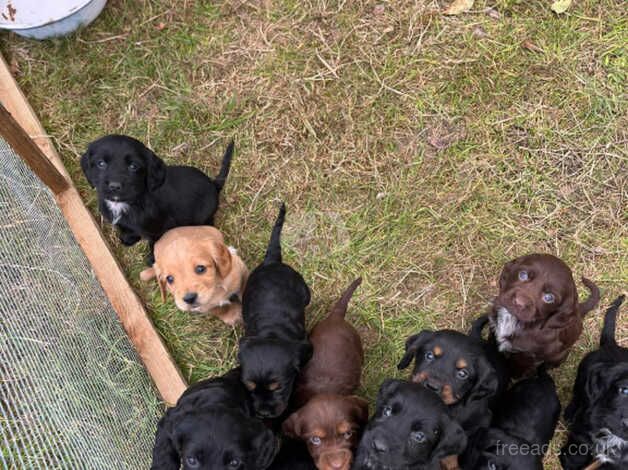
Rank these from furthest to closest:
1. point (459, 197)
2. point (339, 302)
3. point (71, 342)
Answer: point (459, 197)
point (339, 302)
point (71, 342)

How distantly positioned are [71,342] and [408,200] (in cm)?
313

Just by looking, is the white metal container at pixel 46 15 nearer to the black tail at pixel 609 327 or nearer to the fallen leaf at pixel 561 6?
the fallen leaf at pixel 561 6

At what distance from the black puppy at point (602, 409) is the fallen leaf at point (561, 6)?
2.89 m

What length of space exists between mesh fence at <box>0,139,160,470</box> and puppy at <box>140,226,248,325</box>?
74cm

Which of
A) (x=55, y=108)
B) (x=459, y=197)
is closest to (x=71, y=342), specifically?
(x=55, y=108)

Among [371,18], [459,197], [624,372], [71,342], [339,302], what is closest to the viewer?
[624,372]

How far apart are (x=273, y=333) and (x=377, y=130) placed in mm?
2291

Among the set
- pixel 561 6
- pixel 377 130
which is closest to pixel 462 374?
pixel 377 130

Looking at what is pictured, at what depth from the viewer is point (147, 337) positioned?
5.04 meters

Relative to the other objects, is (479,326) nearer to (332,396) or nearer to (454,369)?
(454,369)

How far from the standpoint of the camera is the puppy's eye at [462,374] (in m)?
3.92

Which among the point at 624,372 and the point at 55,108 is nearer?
the point at 624,372

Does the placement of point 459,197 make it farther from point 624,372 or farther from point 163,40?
point 163,40

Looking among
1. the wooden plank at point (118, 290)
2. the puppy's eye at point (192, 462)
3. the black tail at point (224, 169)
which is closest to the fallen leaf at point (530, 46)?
the black tail at point (224, 169)
